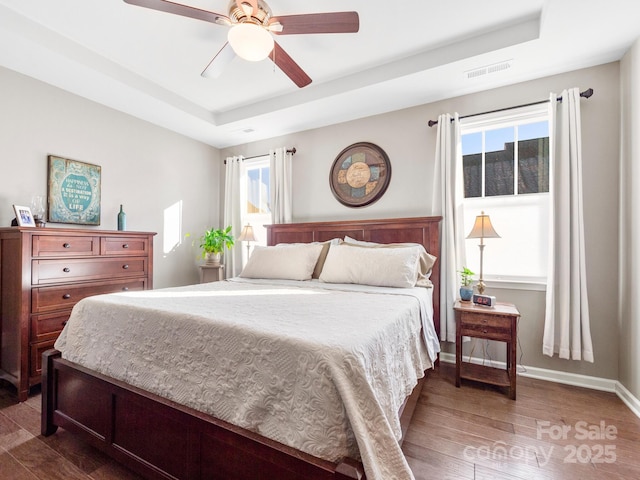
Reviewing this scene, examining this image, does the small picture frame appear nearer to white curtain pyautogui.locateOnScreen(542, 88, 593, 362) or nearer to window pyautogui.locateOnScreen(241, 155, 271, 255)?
window pyautogui.locateOnScreen(241, 155, 271, 255)

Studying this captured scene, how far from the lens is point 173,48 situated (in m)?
2.54

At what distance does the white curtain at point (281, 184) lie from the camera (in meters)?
3.89

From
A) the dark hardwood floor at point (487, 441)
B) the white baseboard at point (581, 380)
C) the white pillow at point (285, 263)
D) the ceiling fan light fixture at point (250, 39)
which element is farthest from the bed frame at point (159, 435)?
the ceiling fan light fixture at point (250, 39)

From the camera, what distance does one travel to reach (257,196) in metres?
4.38

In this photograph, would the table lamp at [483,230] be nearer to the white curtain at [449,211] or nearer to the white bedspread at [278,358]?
the white curtain at [449,211]

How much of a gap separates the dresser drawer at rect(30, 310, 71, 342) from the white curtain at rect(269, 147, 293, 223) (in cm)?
233

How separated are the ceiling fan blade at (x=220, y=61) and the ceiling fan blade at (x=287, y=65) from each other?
0.29 m

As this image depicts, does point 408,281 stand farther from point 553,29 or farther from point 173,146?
point 173,146

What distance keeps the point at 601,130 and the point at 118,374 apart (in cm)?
381

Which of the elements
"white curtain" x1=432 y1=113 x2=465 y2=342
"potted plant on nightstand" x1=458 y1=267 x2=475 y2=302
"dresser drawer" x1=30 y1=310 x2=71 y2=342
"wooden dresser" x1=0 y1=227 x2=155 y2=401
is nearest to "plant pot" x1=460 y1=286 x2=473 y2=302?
"potted plant on nightstand" x1=458 y1=267 x2=475 y2=302

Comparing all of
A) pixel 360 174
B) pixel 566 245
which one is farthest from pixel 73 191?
pixel 566 245

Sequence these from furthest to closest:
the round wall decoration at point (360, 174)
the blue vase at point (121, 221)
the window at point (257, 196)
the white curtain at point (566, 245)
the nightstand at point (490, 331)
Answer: the window at point (257, 196)
the round wall decoration at point (360, 174)
the blue vase at point (121, 221)
the white curtain at point (566, 245)
the nightstand at point (490, 331)

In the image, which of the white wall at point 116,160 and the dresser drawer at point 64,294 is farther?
the white wall at point 116,160

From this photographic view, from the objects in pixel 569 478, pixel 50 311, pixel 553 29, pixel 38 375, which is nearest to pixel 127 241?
pixel 50 311
